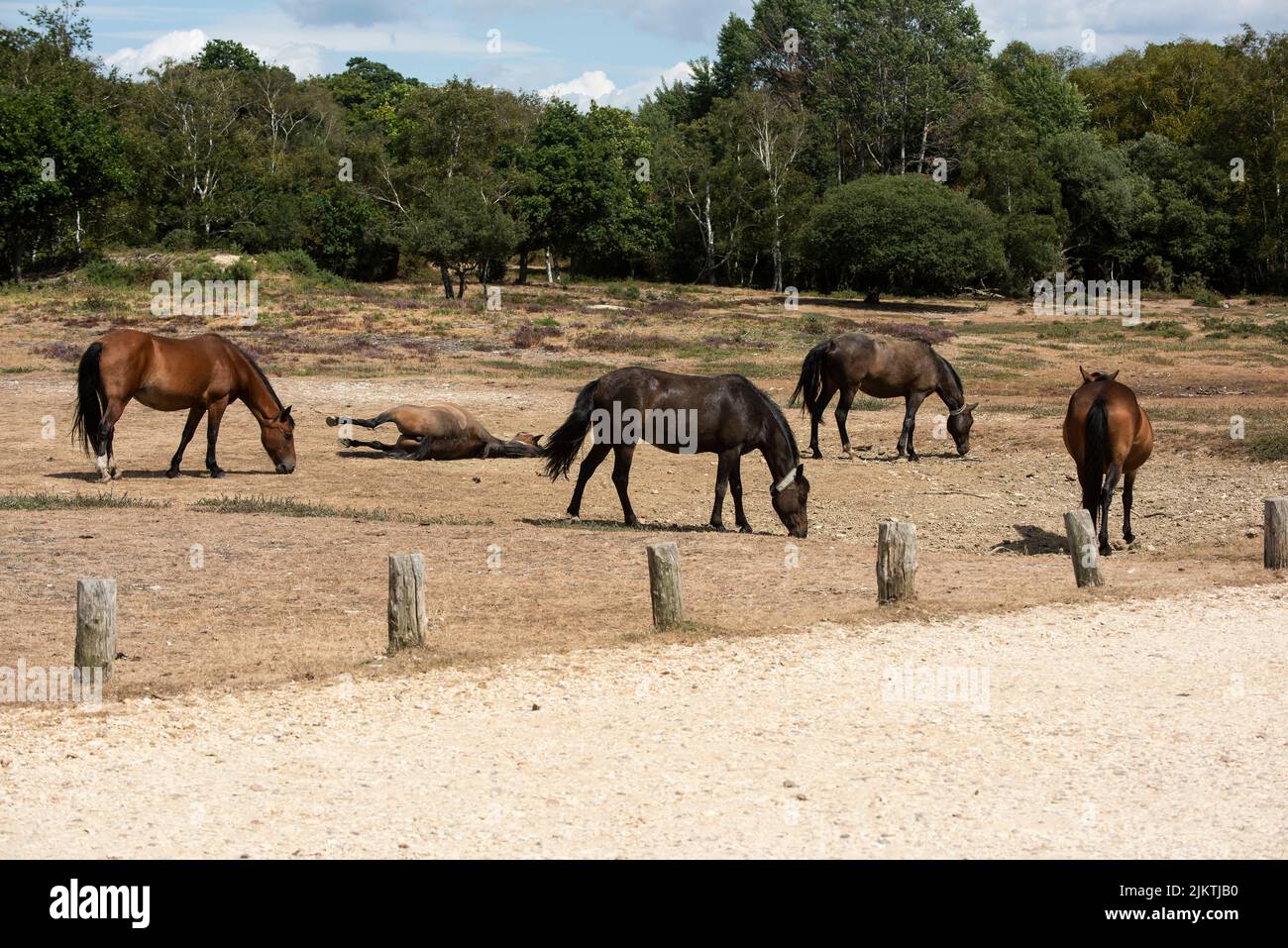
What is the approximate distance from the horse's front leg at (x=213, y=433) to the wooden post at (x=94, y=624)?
10.6 meters

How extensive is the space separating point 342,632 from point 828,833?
534 cm

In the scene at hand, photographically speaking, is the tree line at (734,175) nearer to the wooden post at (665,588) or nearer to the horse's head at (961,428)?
the horse's head at (961,428)

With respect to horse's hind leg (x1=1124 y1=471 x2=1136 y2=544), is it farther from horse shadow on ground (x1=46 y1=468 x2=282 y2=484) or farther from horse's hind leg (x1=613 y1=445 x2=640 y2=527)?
horse shadow on ground (x1=46 y1=468 x2=282 y2=484)

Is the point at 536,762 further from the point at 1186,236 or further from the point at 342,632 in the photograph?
the point at 1186,236

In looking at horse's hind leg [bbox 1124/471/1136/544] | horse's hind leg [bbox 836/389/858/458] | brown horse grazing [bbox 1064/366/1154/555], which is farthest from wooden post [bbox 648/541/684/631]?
horse's hind leg [bbox 836/389/858/458]

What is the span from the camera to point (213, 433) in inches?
788

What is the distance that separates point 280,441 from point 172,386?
1.71 m

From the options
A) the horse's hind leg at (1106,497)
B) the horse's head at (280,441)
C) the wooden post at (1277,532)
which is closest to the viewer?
the wooden post at (1277,532)

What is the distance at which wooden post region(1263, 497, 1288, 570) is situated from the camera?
44.6 feet

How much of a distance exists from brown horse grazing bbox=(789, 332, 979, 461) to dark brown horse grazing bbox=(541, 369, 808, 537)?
658cm

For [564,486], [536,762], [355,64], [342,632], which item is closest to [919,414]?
[564,486]

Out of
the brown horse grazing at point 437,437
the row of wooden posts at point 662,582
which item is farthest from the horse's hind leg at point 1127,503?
the brown horse grazing at point 437,437

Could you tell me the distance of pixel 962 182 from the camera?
2918 inches

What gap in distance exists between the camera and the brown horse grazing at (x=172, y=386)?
18844 millimetres
